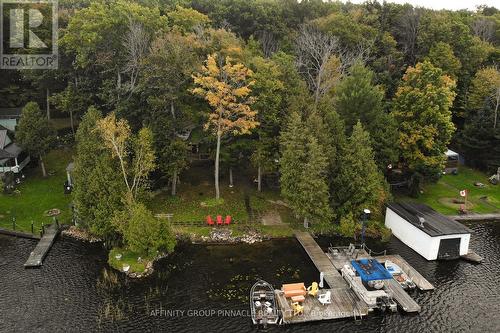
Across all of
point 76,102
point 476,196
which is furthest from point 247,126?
point 476,196

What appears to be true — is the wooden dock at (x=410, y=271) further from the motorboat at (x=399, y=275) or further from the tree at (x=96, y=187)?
the tree at (x=96, y=187)

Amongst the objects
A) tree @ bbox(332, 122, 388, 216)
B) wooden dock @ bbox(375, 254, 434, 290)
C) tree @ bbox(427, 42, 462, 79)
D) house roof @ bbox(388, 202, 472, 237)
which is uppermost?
tree @ bbox(427, 42, 462, 79)

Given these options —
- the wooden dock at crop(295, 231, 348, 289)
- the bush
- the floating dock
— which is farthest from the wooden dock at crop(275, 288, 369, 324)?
the bush

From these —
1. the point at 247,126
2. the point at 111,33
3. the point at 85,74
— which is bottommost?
the point at 247,126

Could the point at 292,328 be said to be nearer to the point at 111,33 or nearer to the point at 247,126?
the point at 247,126

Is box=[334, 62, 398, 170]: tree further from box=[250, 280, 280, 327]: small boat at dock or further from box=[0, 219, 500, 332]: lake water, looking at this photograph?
box=[250, 280, 280, 327]: small boat at dock
